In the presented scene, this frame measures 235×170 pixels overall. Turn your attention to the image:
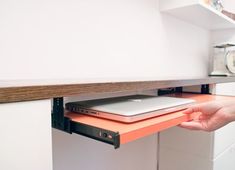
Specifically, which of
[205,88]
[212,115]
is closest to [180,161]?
[205,88]

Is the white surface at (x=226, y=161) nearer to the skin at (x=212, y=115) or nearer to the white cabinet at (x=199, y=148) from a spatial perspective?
the white cabinet at (x=199, y=148)

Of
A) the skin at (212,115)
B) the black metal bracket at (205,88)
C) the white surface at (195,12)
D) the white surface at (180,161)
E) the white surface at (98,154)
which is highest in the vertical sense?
the white surface at (195,12)

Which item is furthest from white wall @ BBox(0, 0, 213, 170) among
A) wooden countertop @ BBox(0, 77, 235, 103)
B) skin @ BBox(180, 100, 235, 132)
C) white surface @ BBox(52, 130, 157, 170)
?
skin @ BBox(180, 100, 235, 132)

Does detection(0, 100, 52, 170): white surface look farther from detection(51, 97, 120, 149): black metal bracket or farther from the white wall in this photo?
the white wall

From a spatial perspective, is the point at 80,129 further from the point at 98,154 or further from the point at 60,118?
the point at 98,154

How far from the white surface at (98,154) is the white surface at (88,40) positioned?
0.83 ft

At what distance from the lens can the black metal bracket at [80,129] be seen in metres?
0.44

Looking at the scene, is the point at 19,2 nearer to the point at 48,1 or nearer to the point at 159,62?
the point at 48,1

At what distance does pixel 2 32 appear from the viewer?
642mm

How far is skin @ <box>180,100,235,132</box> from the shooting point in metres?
0.76

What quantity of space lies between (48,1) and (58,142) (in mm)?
497

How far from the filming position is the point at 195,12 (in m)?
1.28

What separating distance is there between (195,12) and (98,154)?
37.5 inches

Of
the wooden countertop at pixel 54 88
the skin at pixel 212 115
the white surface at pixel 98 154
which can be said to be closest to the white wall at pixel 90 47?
the white surface at pixel 98 154
